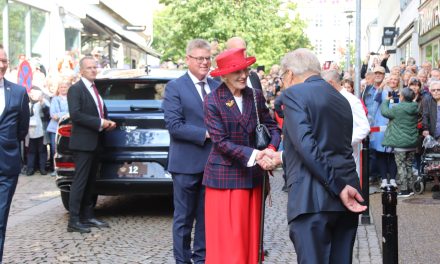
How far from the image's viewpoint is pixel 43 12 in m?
26.8

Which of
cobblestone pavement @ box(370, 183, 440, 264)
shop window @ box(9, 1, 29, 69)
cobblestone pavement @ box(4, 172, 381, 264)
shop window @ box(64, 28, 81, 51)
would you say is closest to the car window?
cobblestone pavement @ box(4, 172, 381, 264)

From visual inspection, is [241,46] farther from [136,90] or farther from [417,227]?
[417,227]

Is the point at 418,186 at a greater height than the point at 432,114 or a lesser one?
lesser

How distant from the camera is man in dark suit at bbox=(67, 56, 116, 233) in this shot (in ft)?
28.5

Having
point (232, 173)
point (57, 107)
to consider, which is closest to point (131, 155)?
point (232, 173)

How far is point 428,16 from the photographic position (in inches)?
991

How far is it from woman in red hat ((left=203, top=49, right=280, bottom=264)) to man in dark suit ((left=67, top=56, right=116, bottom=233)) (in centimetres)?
321

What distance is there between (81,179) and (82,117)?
0.70 meters

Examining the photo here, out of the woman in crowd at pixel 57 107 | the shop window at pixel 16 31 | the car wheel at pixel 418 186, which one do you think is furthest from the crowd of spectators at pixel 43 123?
the shop window at pixel 16 31

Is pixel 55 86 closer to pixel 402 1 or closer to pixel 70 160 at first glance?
pixel 70 160

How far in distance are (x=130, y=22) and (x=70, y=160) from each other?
37229 millimetres

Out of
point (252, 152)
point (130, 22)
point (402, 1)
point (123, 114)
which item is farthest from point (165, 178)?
point (130, 22)

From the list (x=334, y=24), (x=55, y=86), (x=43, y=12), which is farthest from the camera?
(x=334, y=24)

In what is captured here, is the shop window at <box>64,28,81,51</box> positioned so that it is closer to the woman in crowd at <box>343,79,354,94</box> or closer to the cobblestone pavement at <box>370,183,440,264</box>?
the woman in crowd at <box>343,79,354,94</box>
